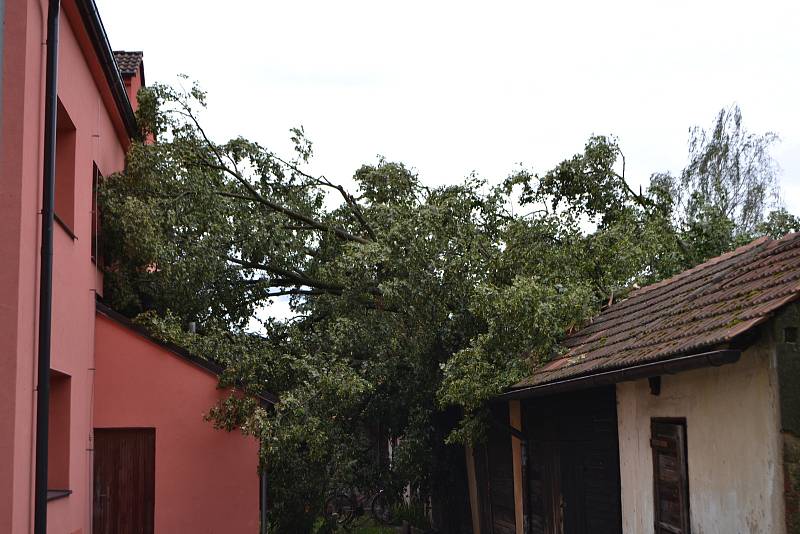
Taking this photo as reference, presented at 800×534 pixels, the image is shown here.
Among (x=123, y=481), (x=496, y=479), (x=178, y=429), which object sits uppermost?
(x=178, y=429)

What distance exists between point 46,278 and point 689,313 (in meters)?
5.63

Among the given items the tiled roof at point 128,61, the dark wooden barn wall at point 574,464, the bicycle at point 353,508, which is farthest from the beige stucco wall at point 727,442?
the tiled roof at point 128,61

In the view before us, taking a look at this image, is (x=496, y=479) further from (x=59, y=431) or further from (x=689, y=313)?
(x=59, y=431)

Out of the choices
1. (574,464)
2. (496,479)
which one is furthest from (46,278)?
(496,479)

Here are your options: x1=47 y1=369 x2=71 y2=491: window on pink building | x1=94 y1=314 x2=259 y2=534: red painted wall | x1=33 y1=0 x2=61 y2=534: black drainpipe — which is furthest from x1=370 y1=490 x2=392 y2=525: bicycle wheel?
x1=33 y1=0 x2=61 y2=534: black drainpipe

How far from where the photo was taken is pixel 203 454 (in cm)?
1259

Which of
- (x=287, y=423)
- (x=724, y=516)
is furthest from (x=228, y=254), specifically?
(x=724, y=516)

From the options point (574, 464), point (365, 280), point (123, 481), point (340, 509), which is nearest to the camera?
point (574, 464)

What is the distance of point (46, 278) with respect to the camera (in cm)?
859

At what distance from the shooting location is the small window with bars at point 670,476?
26.7 feet

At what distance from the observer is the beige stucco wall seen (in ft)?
21.0

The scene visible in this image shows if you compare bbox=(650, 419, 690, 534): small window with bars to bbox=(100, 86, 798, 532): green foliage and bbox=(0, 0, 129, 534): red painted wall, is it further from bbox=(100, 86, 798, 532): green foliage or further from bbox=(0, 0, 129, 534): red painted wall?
bbox=(0, 0, 129, 534): red painted wall

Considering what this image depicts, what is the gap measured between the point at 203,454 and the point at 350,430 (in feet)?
11.1

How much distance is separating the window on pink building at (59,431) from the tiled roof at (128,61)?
7.40 metres
